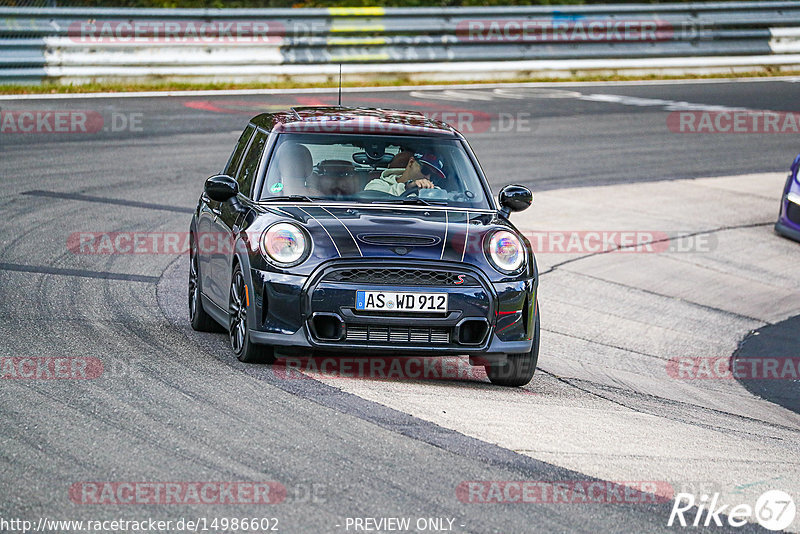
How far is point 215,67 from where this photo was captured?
21953 mm

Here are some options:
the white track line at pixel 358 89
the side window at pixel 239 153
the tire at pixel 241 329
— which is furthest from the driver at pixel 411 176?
the white track line at pixel 358 89

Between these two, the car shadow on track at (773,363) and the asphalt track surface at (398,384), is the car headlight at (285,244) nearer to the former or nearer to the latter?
the asphalt track surface at (398,384)

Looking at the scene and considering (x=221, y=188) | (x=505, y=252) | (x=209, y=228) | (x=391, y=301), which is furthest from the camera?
(x=209, y=228)

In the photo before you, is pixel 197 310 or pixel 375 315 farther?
pixel 197 310

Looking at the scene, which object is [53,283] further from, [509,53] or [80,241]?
[509,53]

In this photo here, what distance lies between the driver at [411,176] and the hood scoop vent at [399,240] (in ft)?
2.72

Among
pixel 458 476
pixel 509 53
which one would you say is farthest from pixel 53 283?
pixel 509 53

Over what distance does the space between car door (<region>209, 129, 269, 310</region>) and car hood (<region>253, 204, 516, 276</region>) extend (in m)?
0.30

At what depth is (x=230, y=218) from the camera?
775 cm

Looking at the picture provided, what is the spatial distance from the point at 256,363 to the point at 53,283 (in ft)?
9.73

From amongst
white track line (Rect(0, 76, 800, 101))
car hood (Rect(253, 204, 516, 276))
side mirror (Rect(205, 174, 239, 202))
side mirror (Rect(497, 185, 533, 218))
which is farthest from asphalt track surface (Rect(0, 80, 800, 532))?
white track line (Rect(0, 76, 800, 101))

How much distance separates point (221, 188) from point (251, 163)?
47 centimetres

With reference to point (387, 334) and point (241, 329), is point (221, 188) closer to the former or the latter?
point (241, 329)

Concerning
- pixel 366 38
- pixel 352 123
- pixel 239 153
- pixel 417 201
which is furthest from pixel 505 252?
pixel 366 38
